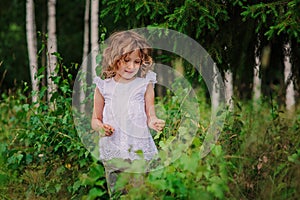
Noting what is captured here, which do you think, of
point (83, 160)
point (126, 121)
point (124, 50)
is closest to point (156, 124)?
point (126, 121)

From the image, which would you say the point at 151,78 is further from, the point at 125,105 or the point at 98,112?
the point at 98,112

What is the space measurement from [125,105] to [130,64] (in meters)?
0.26

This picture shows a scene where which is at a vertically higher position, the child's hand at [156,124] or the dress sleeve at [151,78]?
the dress sleeve at [151,78]

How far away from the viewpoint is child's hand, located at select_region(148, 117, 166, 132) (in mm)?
3314

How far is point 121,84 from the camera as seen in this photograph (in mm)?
3562

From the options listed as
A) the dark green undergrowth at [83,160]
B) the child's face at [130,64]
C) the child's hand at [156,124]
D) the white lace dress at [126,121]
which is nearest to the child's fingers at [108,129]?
the white lace dress at [126,121]

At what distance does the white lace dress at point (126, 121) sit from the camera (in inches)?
137

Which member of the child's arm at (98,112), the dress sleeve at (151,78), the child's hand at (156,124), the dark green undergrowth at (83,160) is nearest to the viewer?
the child's hand at (156,124)

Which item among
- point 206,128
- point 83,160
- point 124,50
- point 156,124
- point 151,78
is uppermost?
point 124,50

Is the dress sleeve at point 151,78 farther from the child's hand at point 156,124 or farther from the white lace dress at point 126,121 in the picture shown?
the child's hand at point 156,124

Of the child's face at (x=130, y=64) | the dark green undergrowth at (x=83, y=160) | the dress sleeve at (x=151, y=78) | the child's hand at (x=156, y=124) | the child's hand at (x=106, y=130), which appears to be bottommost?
the dark green undergrowth at (x=83, y=160)

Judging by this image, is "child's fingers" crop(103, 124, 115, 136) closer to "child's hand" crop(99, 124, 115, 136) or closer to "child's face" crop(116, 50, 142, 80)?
"child's hand" crop(99, 124, 115, 136)

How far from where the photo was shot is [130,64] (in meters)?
3.51

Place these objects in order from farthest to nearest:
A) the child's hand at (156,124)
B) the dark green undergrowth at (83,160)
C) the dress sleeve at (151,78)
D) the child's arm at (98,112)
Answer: the dark green undergrowth at (83,160)
the dress sleeve at (151,78)
the child's arm at (98,112)
the child's hand at (156,124)
